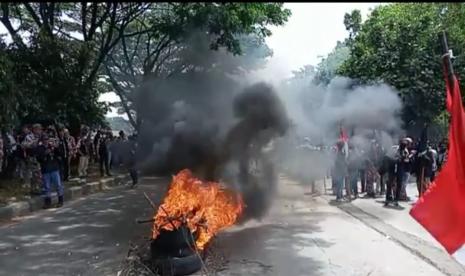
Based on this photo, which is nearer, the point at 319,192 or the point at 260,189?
the point at 260,189

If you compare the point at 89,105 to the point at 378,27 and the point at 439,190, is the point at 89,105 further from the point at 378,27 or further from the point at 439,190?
the point at 439,190

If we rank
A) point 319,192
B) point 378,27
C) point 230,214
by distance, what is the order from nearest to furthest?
point 230,214, point 319,192, point 378,27

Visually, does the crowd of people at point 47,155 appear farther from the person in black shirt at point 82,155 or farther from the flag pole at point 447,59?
the flag pole at point 447,59

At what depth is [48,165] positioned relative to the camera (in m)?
11.9

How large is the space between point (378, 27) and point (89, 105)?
10994mm

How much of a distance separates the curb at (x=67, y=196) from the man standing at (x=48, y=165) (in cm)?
32

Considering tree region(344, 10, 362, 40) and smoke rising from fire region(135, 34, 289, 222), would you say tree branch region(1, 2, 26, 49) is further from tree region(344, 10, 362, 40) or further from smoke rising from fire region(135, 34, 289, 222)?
tree region(344, 10, 362, 40)

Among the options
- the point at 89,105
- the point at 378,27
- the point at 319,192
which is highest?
the point at 378,27

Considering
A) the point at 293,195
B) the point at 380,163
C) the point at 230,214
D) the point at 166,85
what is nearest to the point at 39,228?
the point at 230,214

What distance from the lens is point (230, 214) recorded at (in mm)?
8398

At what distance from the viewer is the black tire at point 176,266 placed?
609cm

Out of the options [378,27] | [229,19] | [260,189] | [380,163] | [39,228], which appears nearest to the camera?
[39,228]

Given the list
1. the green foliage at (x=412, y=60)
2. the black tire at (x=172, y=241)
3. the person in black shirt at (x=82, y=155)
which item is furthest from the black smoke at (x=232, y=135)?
the green foliage at (x=412, y=60)

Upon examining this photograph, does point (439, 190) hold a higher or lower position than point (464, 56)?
lower
